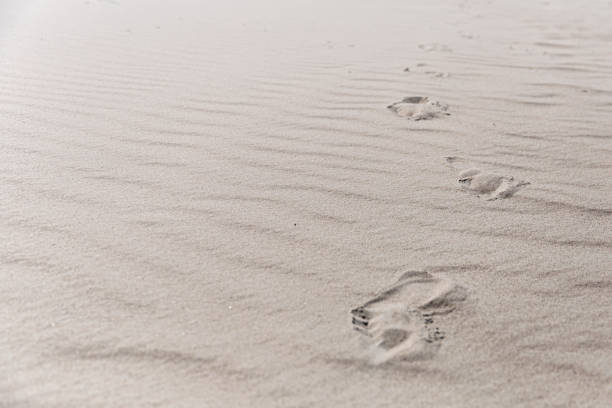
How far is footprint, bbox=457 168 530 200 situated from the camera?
2.55m

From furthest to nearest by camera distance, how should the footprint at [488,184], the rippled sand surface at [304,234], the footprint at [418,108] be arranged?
1. the footprint at [418,108]
2. the footprint at [488,184]
3. the rippled sand surface at [304,234]

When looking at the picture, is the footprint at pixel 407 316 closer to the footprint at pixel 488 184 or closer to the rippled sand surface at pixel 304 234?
the rippled sand surface at pixel 304 234

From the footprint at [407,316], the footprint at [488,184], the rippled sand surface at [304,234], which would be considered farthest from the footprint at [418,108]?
the footprint at [407,316]

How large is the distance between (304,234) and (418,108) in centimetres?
148

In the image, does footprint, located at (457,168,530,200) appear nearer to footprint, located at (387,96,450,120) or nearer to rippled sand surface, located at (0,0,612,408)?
rippled sand surface, located at (0,0,612,408)

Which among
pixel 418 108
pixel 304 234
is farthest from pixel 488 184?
pixel 418 108

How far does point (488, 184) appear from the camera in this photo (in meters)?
2.64

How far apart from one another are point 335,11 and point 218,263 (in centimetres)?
485

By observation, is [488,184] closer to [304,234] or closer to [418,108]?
[304,234]

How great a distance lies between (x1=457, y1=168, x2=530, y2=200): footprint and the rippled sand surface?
0.01 m

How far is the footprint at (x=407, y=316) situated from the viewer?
171 centimetres

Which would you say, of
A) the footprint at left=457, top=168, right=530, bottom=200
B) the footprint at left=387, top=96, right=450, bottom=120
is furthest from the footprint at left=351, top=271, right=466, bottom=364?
the footprint at left=387, top=96, right=450, bottom=120

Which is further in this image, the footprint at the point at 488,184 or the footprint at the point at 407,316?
the footprint at the point at 488,184

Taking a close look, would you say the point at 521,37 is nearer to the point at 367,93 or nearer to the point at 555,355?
the point at 367,93
